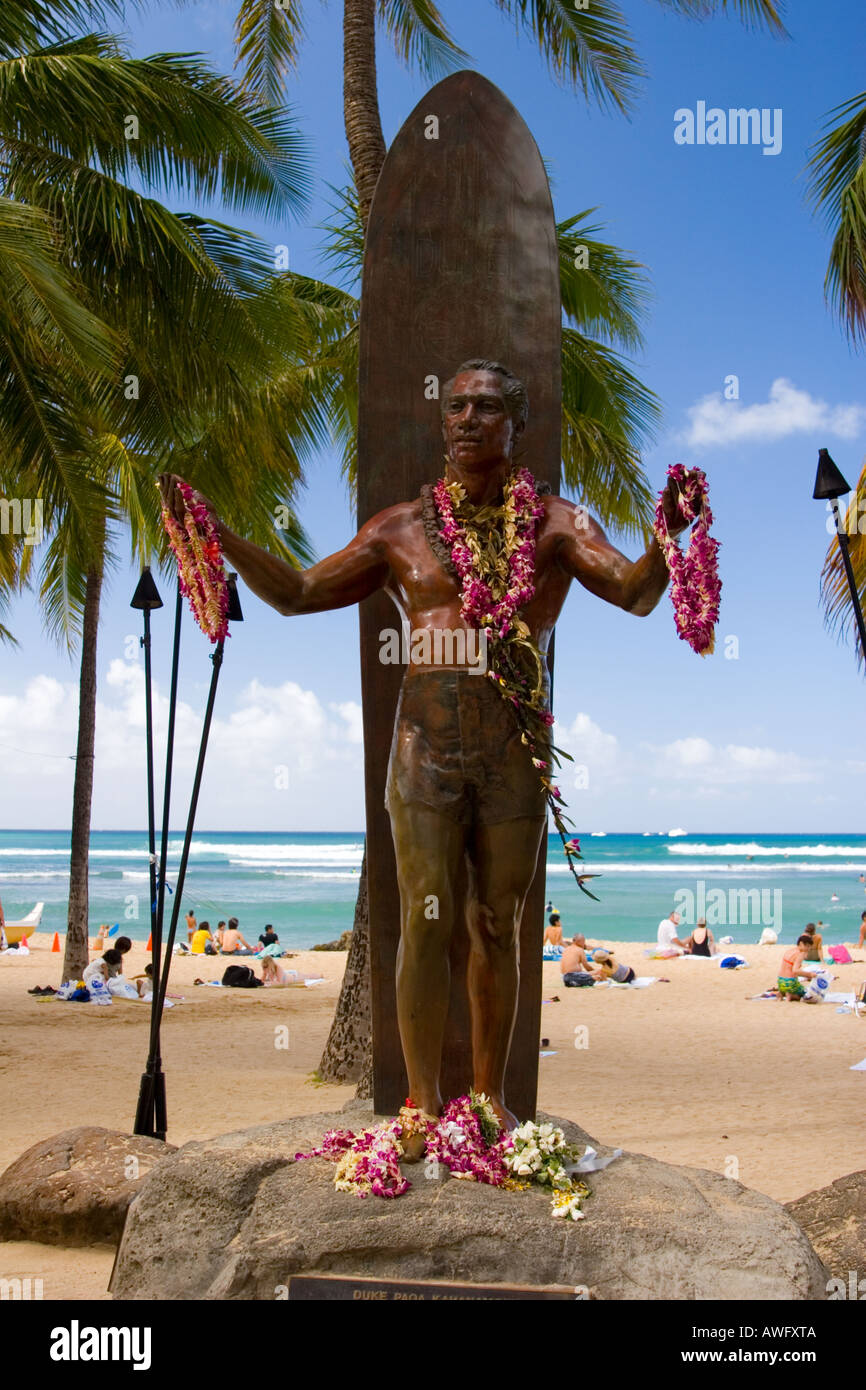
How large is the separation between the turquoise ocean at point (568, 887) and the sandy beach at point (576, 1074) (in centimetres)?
1042

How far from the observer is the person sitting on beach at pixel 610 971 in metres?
20.1

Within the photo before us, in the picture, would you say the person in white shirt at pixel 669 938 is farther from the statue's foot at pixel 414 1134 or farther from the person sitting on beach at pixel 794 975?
the statue's foot at pixel 414 1134

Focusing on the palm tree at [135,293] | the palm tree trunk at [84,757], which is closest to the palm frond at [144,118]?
the palm tree at [135,293]

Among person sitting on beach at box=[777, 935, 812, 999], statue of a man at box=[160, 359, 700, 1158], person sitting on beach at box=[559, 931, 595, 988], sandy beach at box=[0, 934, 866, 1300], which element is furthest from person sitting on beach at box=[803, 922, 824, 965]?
statue of a man at box=[160, 359, 700, 1158]

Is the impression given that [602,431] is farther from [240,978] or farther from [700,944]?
[700,944]

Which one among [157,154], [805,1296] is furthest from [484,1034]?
[157,154]

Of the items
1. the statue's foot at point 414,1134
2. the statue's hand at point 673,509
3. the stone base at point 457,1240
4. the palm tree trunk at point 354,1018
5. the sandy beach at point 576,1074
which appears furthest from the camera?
the palm tree trunk at point 354,1018

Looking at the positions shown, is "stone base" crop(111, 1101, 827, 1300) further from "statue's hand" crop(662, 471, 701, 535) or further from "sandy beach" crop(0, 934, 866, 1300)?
"statue's hand" crop(662, 471, 701, 535)

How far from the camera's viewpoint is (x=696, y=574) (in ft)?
12.8

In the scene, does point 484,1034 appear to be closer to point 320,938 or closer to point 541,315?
point 541,315

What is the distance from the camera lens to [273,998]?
17891 mm

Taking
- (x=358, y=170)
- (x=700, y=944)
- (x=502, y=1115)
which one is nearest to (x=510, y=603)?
(x=502, y=1115)

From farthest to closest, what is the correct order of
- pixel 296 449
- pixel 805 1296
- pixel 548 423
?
pixel 296 449, pixel 548 423, pixel 805 1296

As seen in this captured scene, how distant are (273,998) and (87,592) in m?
6.24
